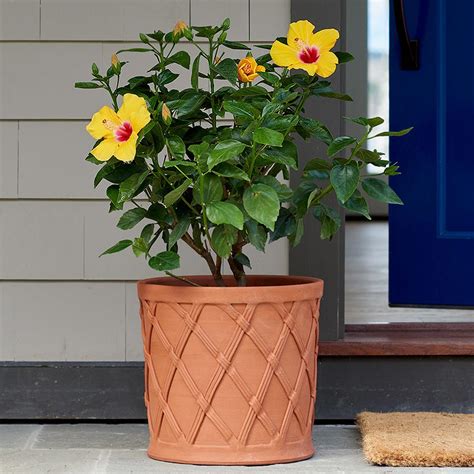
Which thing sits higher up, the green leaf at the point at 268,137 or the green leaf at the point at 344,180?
the green leaf at the point at 268,137

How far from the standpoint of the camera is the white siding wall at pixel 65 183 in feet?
8.64

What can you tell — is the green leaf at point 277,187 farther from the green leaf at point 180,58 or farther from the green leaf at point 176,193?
the green leaf at point 180,58

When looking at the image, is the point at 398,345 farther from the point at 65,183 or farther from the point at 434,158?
the point at 65,183

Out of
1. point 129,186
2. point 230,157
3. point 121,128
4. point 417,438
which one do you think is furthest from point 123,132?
point 417,438

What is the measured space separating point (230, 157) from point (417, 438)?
2.61 feet

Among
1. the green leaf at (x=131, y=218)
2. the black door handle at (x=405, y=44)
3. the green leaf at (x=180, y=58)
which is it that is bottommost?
the green leaf at (x=131, y=218)

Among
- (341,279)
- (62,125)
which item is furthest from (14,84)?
(341,279)

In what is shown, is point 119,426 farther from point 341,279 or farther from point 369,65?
point 369,65

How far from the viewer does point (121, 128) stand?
2039 millimetres

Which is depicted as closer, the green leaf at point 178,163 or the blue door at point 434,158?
the green leaf at point 178,163

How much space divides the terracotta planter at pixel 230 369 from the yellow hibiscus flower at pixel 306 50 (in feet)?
1.50

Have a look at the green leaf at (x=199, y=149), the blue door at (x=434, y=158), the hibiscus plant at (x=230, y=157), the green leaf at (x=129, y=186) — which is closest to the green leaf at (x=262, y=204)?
the hibiscus plant at (x=230, y=157)

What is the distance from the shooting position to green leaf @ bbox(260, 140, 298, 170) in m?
2.07

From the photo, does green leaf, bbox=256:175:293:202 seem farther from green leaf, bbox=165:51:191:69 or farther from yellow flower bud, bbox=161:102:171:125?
green leaf, bbox=165:51:191:69
